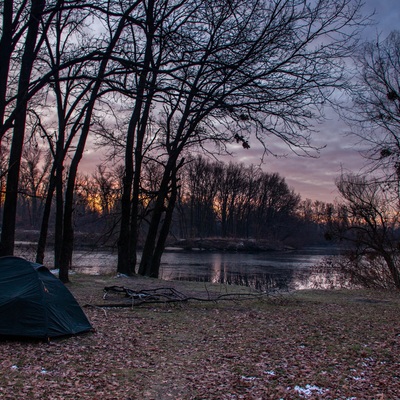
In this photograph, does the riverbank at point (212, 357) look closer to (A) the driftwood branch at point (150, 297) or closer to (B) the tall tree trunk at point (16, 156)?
(A) the driftwood branch at point (150, 297)

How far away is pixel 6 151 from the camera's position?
2020 cm

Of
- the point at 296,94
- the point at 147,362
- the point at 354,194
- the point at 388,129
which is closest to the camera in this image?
the point at 147,362

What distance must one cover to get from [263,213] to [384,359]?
225ft

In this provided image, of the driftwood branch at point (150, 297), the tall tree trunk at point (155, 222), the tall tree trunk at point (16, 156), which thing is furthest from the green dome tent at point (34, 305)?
the tall tree trunk at point (155, 222)

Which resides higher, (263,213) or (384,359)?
(263,213)

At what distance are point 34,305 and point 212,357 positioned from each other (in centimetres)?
303

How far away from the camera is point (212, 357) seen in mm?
6840

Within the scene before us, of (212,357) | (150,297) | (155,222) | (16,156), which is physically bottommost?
(212,357)

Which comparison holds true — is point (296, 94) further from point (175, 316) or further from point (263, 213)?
point (263, 213)

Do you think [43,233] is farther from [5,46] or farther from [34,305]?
[34,305]

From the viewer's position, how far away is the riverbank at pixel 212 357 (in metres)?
5.42

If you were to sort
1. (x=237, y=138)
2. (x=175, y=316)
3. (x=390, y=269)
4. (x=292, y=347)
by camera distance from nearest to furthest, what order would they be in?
(x=292, y=347), (x=175, y=316), (x=237, y=138), (x=390, y=269)

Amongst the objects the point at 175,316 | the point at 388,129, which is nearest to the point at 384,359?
the point at 175,316

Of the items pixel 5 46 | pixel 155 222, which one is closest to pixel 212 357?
pixel 5 46
